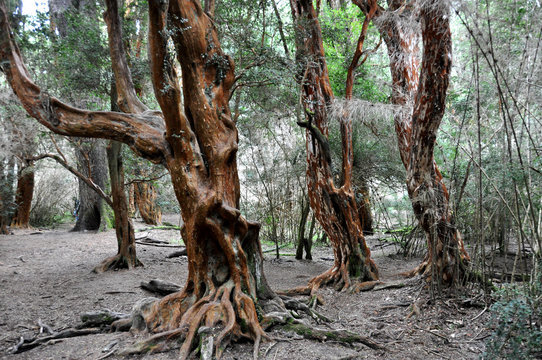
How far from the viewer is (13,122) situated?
301 inches

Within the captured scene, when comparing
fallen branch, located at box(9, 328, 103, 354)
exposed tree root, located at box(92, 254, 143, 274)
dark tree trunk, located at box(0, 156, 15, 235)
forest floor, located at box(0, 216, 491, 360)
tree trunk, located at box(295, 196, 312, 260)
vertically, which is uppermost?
dark tree trunk, located at box(0, 156, 15, 235)

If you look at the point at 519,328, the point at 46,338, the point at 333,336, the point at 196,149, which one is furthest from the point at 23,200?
the point at 519,328

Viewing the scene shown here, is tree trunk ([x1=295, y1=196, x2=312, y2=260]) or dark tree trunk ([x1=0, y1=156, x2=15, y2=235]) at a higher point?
dark tree trunk ([x1=0, y1=156, x2=15, y2=235])

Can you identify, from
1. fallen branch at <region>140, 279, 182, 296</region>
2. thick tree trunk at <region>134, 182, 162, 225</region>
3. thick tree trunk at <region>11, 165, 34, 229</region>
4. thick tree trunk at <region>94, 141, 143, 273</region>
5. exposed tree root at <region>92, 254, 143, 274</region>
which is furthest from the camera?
thick tree trunk at <region>134, 182, 162, 225</region>

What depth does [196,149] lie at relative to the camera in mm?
3275

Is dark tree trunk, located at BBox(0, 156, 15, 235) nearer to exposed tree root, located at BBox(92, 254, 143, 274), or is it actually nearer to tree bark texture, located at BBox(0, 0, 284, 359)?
exposed tree root, located at BBox(92, 254, 143, 274)

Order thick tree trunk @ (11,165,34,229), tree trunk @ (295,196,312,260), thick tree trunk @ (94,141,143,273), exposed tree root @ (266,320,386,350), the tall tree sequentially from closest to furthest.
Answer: exposed tree root @ (266,320,386,350)
the tall tree
thick tree trunk @ (94,141,143,273)
tree trunk @ (295,196,312,260)
thick tree trunk @ (11,165,34,229)

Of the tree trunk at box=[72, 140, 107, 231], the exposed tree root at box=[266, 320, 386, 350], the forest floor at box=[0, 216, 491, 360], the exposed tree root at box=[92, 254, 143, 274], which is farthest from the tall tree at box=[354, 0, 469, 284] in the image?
the tree trunk at box=[72, 140, 107, 231]

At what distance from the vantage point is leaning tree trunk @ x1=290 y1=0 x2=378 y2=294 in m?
5.15

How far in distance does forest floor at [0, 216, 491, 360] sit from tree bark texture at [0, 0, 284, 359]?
1.20ft

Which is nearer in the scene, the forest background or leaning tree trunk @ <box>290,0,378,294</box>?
the forest background

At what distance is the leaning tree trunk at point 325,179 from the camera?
5.15m

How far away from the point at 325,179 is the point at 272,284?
6.19ft

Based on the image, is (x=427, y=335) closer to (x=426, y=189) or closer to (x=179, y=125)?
(x=426, y=189)
